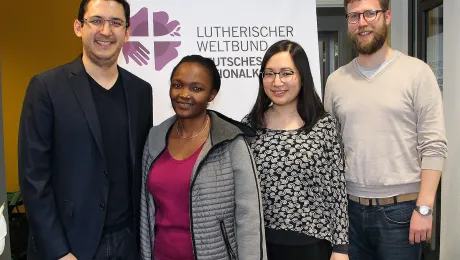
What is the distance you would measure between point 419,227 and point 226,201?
2.81 ft

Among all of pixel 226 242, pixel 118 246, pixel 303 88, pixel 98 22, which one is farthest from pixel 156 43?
pixel 226 242

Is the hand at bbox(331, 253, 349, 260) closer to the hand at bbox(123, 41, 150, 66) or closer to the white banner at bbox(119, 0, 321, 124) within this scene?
the white banner at bbox(119, 0, 321, 124)

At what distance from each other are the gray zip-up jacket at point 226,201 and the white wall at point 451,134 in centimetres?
161

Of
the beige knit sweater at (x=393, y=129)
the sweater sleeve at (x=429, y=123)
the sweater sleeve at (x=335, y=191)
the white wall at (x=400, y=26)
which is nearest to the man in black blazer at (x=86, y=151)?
the sweater sleeve at (x=335, y=191)

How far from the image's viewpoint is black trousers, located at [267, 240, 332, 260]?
1638mm

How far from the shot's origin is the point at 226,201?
1.56 m

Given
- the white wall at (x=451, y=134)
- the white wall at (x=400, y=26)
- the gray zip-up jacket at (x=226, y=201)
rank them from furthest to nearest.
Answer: the white wall at (x=400, y=26) → the white wall at (x=451, y=134) → the gray zip-up jacket at (x=226, y=201)

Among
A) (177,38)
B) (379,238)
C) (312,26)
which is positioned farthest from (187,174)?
(312,26)

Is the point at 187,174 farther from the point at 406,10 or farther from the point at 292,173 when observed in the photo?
the point at 406,10

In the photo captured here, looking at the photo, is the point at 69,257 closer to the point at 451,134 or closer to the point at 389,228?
the point at 389,228

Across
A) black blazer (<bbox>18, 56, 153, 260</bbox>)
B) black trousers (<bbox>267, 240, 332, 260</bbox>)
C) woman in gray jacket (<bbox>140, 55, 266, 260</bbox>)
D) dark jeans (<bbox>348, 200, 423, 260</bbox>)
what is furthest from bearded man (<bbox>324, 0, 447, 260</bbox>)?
black blazer (<bbox>18, 56, 153, 260</bbox>)

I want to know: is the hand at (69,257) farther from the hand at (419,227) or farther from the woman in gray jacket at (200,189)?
the hand at (419,227)

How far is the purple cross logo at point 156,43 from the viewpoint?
2.79m

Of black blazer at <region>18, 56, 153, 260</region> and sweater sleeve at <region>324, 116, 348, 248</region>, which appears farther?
sweater sleeve at <region>324, 116, 348, 248</region>
